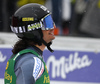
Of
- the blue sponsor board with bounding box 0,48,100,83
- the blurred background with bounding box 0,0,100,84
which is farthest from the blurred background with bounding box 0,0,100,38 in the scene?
the blue sponsor board with bounding box 0,48,100,83

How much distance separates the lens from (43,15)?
7.55 ft

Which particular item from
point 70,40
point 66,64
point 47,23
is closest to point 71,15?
point 70,40

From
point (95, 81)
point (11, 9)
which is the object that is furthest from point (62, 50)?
point (11, 9)

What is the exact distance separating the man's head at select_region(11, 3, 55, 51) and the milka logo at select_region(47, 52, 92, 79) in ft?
10.7

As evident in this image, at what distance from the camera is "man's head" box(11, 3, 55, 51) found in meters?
2.21

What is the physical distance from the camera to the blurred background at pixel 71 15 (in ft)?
19.5

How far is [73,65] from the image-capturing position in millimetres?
5594

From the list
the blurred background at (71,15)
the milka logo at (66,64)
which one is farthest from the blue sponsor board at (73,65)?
the blurred background at (71,15)

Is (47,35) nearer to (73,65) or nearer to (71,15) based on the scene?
(73,65)

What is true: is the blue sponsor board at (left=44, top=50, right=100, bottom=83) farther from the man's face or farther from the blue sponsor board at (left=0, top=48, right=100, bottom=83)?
the man's face

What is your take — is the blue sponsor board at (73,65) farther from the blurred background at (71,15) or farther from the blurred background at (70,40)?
the blurred background at (71,15)

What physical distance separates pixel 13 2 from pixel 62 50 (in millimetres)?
1378

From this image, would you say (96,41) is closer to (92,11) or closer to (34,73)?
(92,11)

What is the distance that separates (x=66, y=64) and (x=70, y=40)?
684 millimetres
